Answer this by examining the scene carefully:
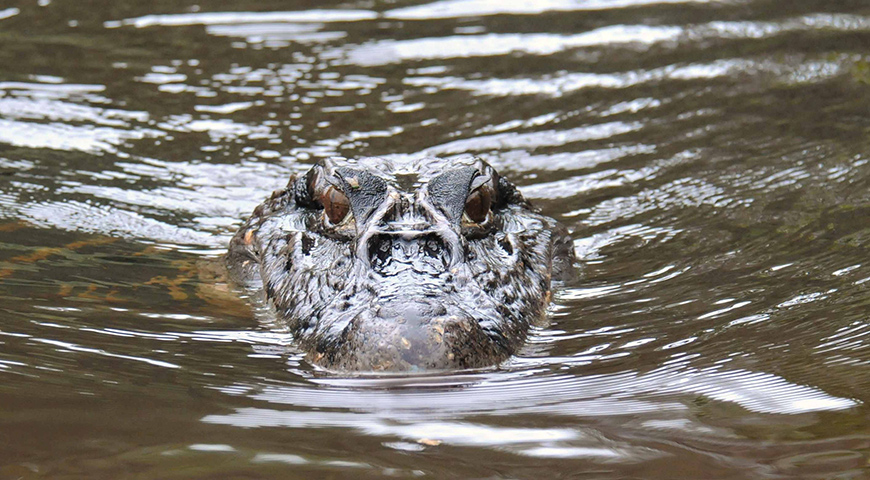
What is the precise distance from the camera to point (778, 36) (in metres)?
8.91

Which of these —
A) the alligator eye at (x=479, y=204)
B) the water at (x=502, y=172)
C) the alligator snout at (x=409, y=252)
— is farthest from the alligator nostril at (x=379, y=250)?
the alligator eye at (x=479, y=204)

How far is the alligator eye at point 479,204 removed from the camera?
436 cm

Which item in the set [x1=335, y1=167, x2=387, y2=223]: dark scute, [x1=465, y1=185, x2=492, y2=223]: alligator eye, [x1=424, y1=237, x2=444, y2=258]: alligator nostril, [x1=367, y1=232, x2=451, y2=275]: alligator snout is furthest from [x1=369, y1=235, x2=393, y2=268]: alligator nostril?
[x1=465, y1=185, x2=492, y2=223]: alligator eye

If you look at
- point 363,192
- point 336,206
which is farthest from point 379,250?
point 336,206

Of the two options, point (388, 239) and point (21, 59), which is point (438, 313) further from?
point (21, 59)

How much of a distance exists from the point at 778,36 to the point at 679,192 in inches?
146

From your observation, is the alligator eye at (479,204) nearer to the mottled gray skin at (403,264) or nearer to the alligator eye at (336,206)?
the mottled gray skin at (403,264)

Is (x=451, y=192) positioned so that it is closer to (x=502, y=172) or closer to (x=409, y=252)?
(x=409, y=252)

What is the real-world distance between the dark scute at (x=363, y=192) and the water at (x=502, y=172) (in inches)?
24.7

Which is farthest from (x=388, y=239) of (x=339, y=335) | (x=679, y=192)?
(x=679, y=192)

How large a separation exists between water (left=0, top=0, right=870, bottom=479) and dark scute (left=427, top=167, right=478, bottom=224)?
0.57 metres

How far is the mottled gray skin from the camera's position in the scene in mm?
3217

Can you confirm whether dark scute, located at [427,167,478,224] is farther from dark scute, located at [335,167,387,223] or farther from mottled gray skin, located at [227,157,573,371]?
dark scute, located at [335,167,387,223]

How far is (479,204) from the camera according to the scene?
4.41 m
